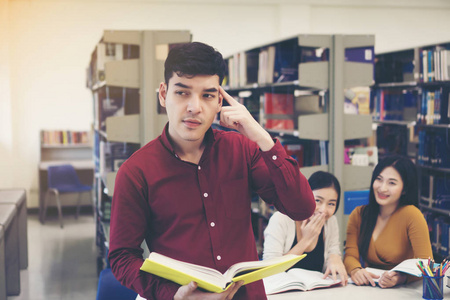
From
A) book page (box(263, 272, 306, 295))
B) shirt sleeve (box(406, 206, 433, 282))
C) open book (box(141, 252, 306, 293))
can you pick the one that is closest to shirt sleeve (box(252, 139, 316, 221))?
open book (box(141, 252, 306, 293))

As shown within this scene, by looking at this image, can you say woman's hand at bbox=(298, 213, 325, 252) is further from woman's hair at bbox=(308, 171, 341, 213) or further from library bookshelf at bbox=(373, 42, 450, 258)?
library bookshelf at bbox=(373, 42, 450, 258)

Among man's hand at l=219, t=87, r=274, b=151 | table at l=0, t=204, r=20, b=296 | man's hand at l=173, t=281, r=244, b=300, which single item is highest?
man's hand at l=219, t=87, r=274, b=151

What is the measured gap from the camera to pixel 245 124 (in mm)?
1257

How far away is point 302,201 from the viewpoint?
4.17ft

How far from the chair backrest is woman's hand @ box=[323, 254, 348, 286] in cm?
522

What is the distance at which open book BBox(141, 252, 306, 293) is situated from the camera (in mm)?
1102

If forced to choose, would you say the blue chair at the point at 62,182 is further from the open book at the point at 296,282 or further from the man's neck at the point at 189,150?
the man's neck at the point at 189,150

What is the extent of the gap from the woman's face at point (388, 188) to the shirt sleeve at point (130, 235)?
1.40m

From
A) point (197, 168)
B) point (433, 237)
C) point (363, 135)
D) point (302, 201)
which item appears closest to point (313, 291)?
point (302, 201)

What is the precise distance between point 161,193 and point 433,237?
13.6ft

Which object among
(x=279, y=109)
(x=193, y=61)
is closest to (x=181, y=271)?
(x=193, y=61)

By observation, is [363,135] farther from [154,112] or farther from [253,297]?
[253,297]

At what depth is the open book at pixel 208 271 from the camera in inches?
43.4

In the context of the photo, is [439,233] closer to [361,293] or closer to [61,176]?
[361,293]
